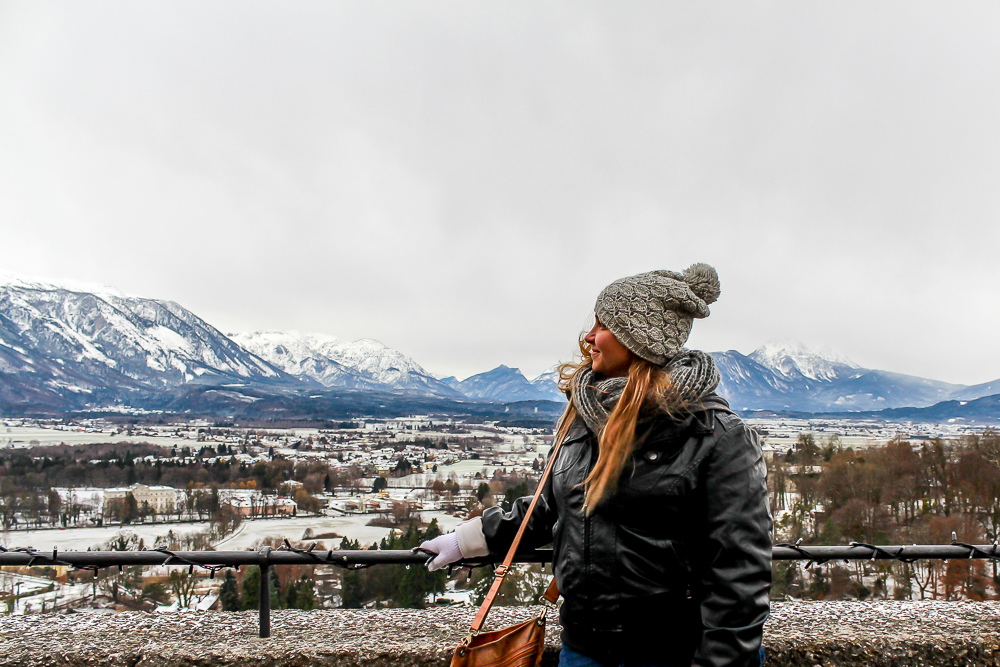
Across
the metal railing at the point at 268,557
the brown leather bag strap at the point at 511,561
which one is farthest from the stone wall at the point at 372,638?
the brown leather bag strap at the point at 511,561

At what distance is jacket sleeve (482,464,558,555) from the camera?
6.90 ft

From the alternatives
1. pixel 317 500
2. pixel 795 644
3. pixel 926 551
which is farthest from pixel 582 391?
pixel 317 500

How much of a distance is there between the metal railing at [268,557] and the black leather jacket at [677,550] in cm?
59

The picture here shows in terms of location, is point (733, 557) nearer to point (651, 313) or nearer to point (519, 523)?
point (651, 313)

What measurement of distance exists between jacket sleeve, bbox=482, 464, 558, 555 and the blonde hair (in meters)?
0.40

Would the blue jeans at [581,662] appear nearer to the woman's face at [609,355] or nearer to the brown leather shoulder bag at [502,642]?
the brown leather shoulder bag at [502,642]

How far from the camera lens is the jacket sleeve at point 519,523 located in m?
2.10

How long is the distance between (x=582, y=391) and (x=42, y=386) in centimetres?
22030

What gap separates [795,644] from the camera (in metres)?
2.40

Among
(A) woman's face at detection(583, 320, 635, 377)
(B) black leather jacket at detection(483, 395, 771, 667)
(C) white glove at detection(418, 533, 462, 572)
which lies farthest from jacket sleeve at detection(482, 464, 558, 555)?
(A) woman's face at detection(583, 320, 635, 377)

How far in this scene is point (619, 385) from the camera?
71.1 inches

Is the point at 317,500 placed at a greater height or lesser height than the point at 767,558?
lesser

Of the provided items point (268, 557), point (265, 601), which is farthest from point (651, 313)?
point (265, 601)

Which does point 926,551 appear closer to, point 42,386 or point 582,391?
point 582,391
